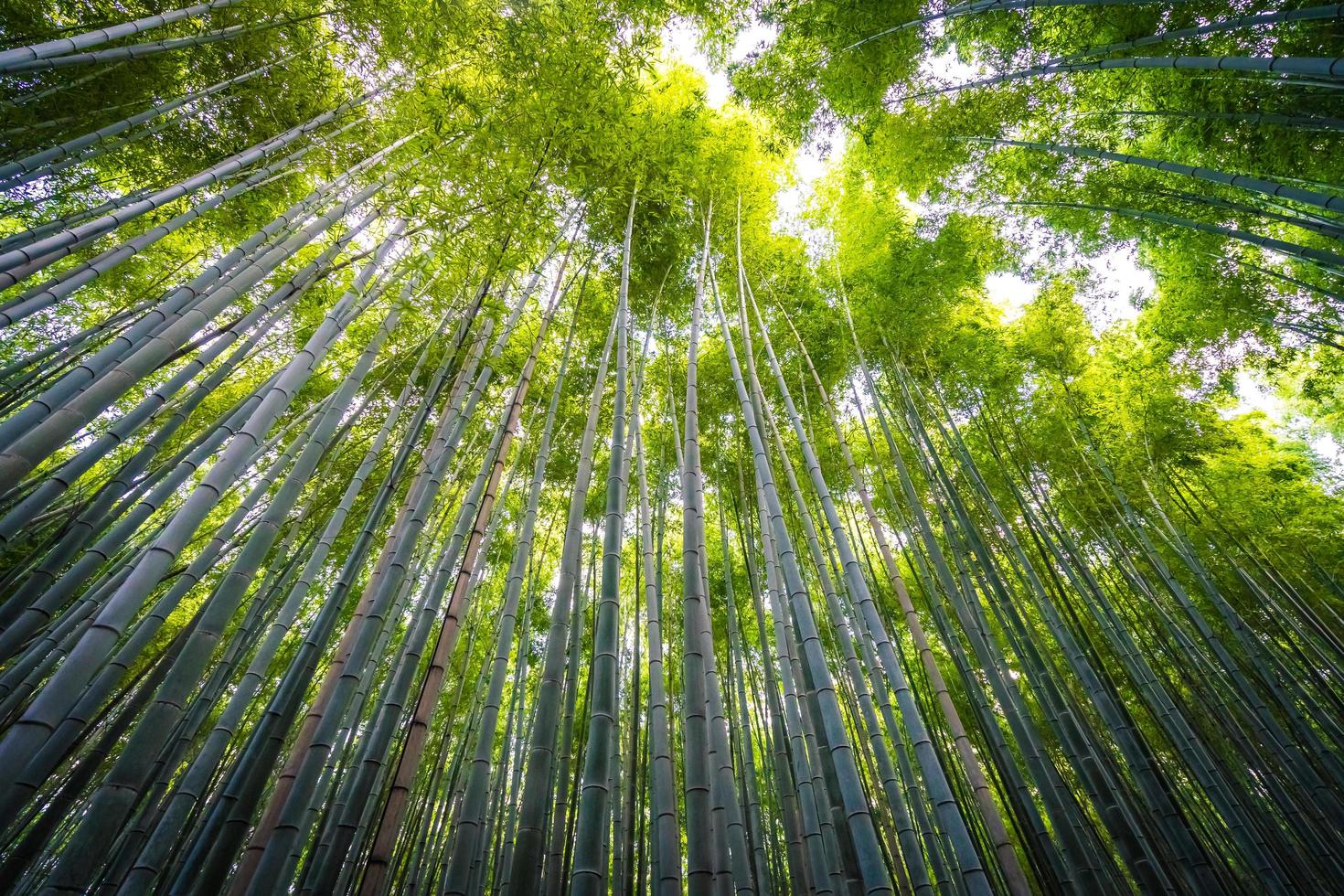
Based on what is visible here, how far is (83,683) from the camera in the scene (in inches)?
48.4

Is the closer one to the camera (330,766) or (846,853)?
(846,853)

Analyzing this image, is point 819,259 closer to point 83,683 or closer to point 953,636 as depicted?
point 953,636

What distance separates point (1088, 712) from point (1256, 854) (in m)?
2.68

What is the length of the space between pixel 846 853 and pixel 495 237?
3.49m

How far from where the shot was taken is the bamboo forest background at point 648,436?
70.1 inches

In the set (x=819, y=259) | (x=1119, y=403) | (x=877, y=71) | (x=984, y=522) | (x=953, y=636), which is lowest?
(x=953, y=636)

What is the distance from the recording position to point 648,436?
586 centimetres

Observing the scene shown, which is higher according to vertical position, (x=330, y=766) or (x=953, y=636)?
(x=953, y=636)

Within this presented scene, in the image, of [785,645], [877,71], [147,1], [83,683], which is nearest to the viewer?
[83,683]

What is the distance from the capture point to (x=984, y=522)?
16.5 ft

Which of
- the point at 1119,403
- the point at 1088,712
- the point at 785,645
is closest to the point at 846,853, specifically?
the point at 785,645

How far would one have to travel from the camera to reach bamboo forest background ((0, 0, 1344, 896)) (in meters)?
1.78

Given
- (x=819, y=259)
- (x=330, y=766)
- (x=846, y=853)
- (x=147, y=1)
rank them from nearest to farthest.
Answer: (x=846, y=853)
(x=330, y=766)
(x=147, y=1)
(x=819, y=259)

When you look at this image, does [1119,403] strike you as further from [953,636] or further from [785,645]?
[785,645]
